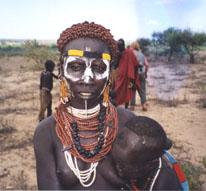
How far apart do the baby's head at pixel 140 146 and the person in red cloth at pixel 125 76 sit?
18.2 feet

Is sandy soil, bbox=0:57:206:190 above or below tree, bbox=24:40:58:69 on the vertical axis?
below

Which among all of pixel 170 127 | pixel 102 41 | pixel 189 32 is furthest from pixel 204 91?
pixel 189 32

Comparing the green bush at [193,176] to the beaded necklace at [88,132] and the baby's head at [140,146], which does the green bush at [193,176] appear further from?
the baby's head at [140,146]

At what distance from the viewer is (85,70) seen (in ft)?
6.04

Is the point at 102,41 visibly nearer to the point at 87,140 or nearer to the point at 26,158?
the point at 87,140

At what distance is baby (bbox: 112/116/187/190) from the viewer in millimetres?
1529

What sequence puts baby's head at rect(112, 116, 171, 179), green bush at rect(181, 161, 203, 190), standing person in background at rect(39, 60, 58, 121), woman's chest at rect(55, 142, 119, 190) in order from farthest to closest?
standing person in background at rect(39, 60, 58, 121) < green bush at rect(181, 161, 203, 190) < woman's chest at rect(55, 142, 119, 190) < baby's head at rect(112, 116, 171, 179)

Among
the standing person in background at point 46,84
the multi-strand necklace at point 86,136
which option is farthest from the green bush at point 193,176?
the standing person in background at point 46,84

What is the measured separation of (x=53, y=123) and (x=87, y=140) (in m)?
0.19

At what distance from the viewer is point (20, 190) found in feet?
14.8

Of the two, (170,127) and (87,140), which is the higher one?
(87,140)

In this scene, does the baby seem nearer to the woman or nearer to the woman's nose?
the woman

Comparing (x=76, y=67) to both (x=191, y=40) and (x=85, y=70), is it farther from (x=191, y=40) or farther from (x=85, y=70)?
(x=191, y=40)


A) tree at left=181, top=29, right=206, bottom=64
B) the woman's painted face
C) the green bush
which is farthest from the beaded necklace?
tree at left=181, top=29, right=206, bottom=64
